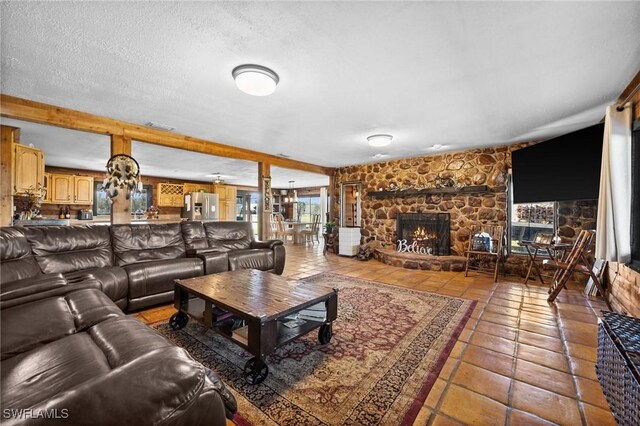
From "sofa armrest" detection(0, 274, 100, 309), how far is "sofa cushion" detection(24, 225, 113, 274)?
1096mm

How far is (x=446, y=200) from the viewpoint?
5.32 metres

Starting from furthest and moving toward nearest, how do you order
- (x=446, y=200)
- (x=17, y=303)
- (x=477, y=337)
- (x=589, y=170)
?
(x=446, y=200), (x=589, y=170), (x=477, y=337), (x=17, y=303)

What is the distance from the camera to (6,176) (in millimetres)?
3164

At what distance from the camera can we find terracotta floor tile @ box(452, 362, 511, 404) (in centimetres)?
157

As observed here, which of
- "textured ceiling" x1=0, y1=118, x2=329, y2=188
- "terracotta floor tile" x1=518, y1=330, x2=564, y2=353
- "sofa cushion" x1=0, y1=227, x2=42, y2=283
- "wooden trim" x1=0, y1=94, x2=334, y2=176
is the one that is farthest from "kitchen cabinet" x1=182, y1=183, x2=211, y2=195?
"terracotta floor tile" x1=518, y1=330, x2=564, y2=353

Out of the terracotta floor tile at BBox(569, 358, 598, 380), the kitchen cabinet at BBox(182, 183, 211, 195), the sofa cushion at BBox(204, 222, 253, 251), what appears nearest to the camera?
the terracotta floor tile at BBox(569, 358, 598, 380)

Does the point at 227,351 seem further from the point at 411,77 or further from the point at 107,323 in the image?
the point at 411,77

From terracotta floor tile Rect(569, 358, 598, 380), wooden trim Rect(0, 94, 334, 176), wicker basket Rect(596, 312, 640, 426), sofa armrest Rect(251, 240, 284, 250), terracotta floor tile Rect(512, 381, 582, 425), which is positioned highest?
wooden trim Rect(0, 94, 334, 176)

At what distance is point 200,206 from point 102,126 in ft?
17.9

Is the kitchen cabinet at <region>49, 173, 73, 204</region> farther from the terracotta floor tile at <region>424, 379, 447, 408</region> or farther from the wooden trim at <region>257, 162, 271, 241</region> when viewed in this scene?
the terracotta floor tile at <region>424, 379, 447, 408</region>

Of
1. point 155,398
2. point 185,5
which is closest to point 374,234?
point 185,5

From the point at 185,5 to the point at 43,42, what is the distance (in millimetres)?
1246

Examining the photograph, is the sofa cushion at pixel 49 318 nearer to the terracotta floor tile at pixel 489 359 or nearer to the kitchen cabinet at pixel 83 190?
the terracotta floor tile at pixel 489 359

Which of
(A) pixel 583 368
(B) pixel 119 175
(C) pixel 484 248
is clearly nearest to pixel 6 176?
(B) pixel 119 175
